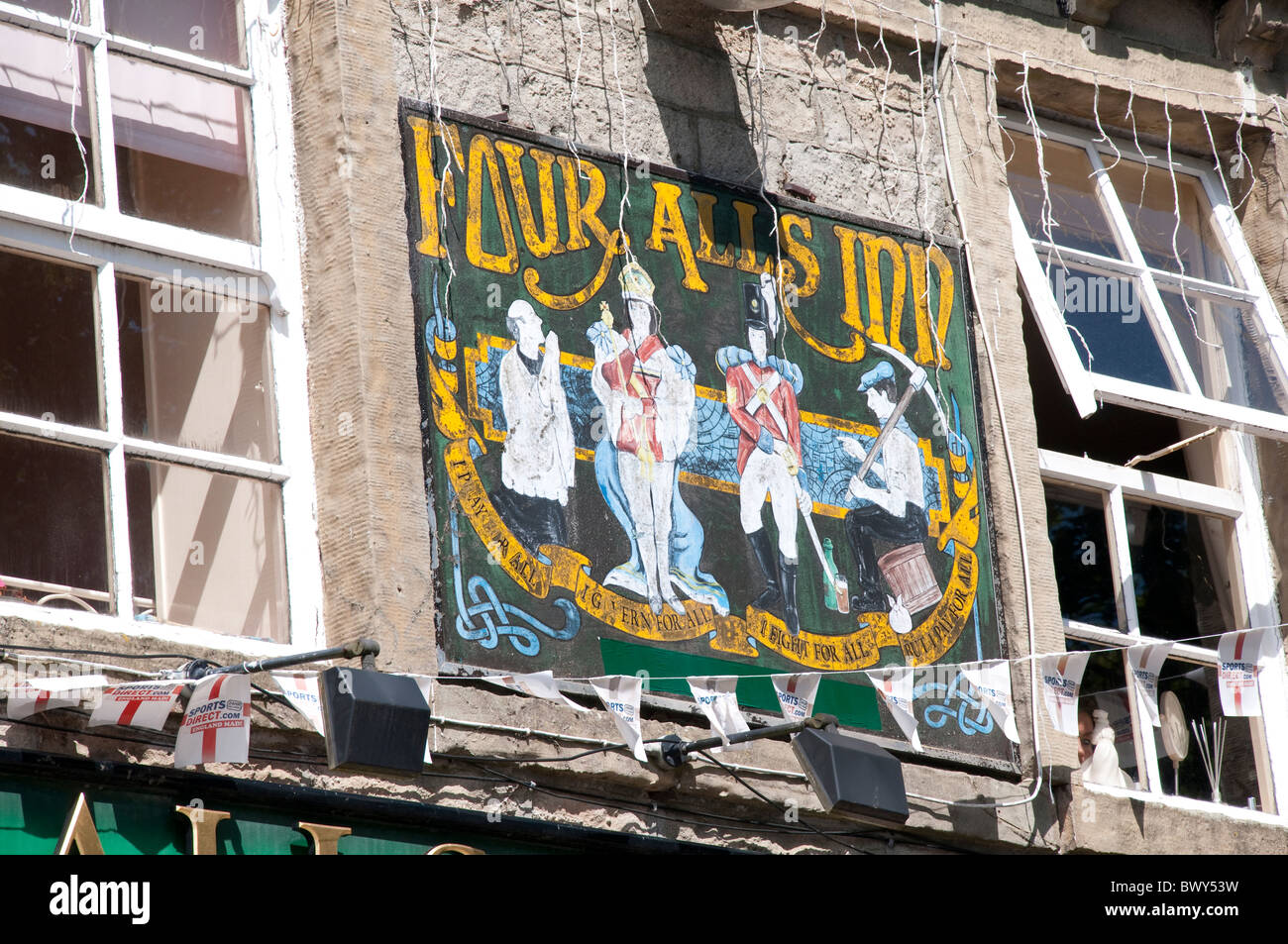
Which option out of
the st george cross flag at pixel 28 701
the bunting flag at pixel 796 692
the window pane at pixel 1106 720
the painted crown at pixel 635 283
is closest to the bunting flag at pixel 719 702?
the bunting flag at pixel 796 692

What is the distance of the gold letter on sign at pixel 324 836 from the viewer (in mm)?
5285

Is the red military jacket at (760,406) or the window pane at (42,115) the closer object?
the window pane at (42,115)

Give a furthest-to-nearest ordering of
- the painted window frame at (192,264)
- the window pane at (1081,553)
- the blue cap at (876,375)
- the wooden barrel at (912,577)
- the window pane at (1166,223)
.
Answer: the window pane at (1166,223)
the window pane at (1081,553)
the blue cap at (876,375)
the wooden barrel at (912,577)
the painted window frame at (192,264)

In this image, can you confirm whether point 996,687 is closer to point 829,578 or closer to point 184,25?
point 829,578

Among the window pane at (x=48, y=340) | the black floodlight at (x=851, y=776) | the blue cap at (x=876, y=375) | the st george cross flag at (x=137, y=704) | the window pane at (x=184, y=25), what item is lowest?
the black floodlight at (x=851, y=776)

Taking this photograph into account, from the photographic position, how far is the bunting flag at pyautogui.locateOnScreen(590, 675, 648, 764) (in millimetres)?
5840

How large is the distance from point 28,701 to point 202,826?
0.53 meters

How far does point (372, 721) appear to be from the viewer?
514 cm

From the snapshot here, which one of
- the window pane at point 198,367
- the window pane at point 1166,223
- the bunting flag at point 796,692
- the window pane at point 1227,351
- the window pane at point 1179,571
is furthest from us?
the window pane at point 1166,223

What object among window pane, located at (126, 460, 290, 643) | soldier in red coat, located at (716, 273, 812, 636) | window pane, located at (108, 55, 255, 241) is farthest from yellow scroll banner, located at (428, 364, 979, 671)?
window pane, located at (108, 55, 255, 241)

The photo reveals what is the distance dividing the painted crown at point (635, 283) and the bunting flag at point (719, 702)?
4.33 ft

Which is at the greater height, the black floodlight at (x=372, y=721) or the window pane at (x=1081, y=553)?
the window pane at (x=1081, y=553)

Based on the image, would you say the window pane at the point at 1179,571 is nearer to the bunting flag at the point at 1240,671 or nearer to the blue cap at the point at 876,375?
the bunting flag at the point at 1240,671
